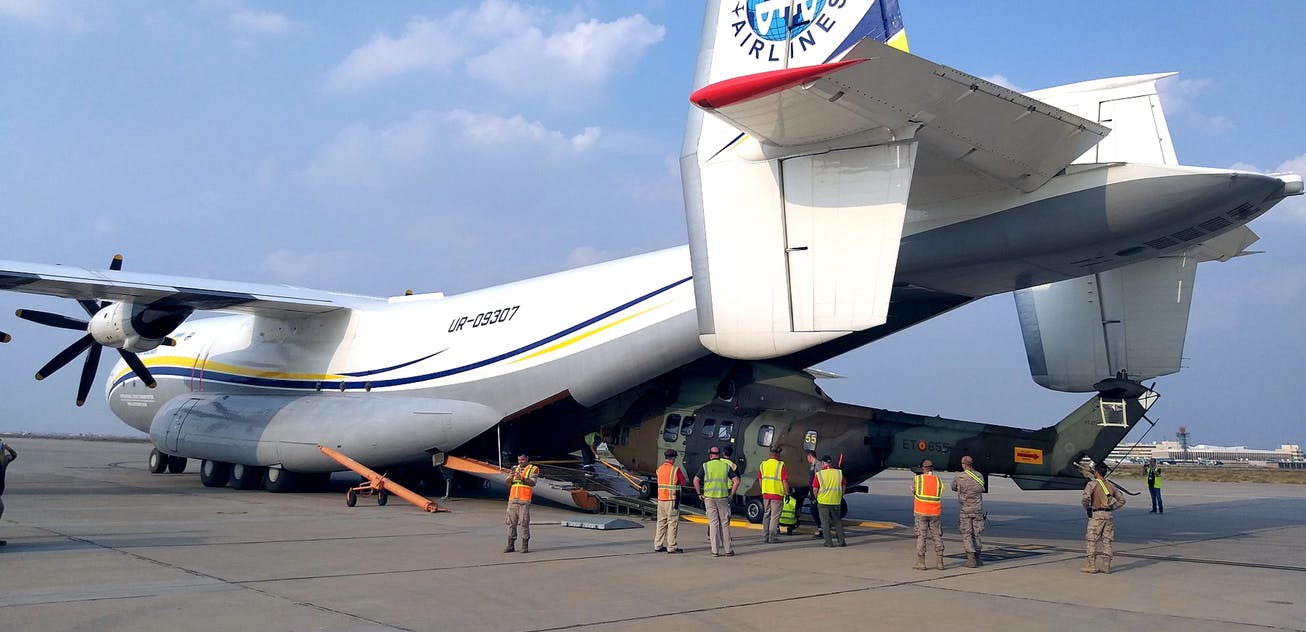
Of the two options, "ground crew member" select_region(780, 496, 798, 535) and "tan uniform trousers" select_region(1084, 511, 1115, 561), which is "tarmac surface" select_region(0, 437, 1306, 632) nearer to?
"ground crew member" select_region(780, 496, 798, 535)

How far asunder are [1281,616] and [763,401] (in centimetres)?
861

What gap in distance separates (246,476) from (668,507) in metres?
12.7

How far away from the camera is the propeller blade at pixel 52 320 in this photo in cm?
1970

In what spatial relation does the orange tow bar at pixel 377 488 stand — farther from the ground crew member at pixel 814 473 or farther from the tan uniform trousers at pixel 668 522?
the ground crew member at pixel 814 473

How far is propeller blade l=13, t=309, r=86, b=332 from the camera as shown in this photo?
1970 cm

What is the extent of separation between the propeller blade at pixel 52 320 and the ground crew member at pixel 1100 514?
779 inches

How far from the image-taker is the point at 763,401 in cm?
1559

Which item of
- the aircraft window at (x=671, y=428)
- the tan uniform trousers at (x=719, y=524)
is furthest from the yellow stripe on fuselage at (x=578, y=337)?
the tan uniform trousers at (x=719, y=524)

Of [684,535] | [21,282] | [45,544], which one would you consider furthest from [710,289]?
[21,282]

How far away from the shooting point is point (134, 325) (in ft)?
61.4

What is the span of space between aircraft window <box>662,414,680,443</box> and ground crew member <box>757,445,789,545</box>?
384 centimetres

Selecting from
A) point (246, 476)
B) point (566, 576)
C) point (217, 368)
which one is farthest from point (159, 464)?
point (566, 576)

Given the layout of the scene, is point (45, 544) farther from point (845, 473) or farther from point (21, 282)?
point (845, 473)

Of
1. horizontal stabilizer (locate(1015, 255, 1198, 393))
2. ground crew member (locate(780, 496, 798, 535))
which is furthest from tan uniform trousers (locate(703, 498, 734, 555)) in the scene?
horizontal stabilizer (locate(1015, 255, 1198, 393))
